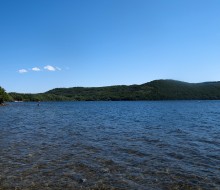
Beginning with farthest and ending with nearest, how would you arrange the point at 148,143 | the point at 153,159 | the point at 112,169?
1. the point at 148,143
2. the point at 153,159
3. the point at 112,169

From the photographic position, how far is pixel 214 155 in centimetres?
2267

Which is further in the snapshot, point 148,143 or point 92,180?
point 148,143

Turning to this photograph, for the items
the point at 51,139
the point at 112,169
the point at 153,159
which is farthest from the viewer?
the point at 51,139

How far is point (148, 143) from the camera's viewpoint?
28688mm

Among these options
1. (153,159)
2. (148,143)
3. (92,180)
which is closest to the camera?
(92,180)

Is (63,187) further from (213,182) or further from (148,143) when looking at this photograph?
(148,143)

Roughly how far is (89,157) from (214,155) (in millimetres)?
10414

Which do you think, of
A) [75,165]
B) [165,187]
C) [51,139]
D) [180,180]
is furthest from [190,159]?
[51,139]

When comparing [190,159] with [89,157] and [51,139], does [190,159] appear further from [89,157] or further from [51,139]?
[51,139]

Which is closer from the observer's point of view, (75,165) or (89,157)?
(75,165)

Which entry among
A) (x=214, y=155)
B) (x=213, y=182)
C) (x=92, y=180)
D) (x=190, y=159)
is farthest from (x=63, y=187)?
(x=214, y=155)

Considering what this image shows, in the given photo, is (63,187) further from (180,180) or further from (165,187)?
(180,180)

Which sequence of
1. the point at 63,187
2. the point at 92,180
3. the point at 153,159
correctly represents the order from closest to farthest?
the point at 63,187, the point at 92,180, the point at 153,159

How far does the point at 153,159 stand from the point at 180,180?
5.26m
